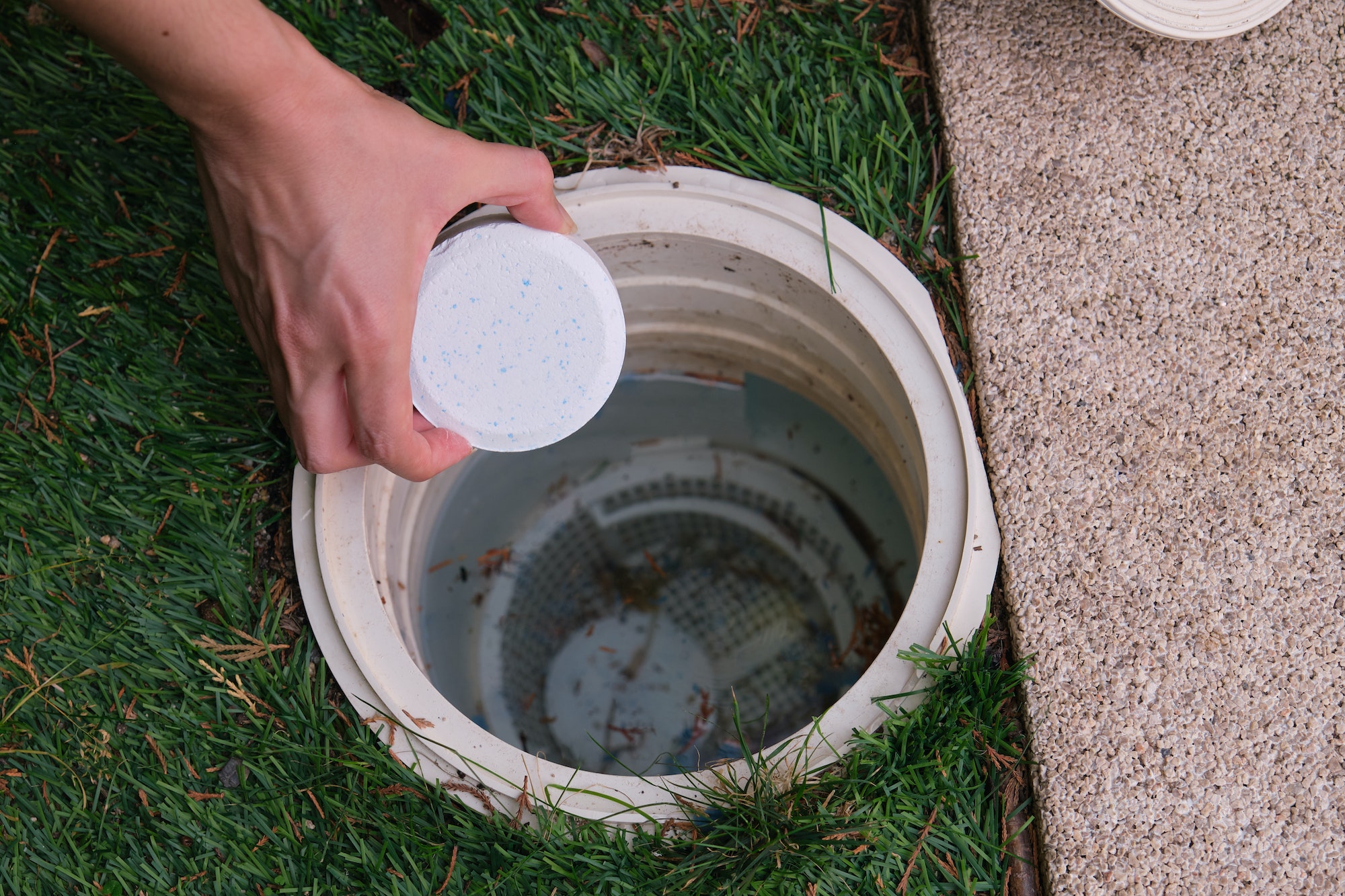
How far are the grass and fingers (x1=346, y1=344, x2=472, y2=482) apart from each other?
50cm

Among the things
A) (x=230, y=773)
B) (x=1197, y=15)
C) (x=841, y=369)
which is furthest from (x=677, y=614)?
(x=1197, y=15)

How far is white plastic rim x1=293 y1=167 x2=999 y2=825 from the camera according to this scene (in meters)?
1.51

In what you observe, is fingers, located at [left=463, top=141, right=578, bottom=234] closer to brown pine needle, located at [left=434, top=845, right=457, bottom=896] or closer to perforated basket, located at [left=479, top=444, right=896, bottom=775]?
brown pine needle, located at [left=434, top=845, right=457, bottom=896]

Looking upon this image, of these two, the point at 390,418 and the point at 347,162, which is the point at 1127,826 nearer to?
the point at 390,418

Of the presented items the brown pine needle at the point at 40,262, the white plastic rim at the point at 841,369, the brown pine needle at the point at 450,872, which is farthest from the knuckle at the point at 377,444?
the brown pine needle at the point at 40,262

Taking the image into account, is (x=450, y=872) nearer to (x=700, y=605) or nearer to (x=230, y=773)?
(x=230, y=773)

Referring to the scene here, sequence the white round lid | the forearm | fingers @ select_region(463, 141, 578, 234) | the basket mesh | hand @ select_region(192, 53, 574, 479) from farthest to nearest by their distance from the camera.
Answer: the basket mesh < the white round lid < fingers @ select_region(463, 141, 578, 234) < hand @ select_region(192, 53, 574, 479) < the forearm

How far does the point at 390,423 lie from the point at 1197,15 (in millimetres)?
1581

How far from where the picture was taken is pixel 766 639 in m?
2.61

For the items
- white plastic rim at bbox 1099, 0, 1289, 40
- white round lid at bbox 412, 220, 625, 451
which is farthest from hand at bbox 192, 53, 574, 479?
white plastic rim at bbox 1099, 0, 1289, 40

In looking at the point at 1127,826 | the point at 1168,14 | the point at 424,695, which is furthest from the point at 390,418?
the point at 1168,14

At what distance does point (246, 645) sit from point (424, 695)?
370mm

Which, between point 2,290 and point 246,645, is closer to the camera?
point 246,645

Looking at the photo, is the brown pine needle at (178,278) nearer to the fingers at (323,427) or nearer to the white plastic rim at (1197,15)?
the fingers at (323,427)
